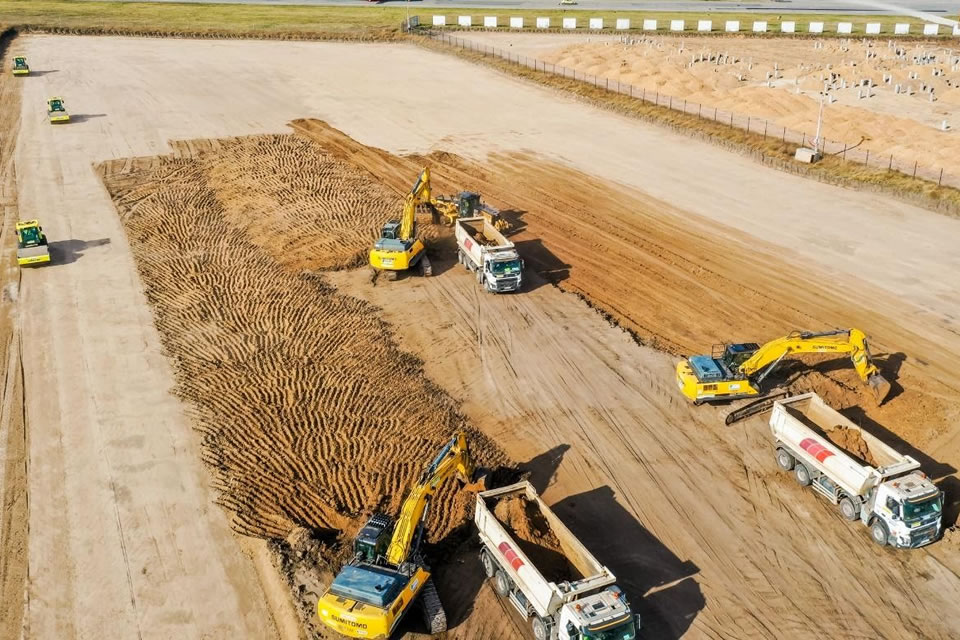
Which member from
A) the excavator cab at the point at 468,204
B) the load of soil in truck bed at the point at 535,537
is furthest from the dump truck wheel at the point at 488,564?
the excavator cab at the point at 468,204

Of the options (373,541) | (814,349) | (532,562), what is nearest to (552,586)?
(532,562)

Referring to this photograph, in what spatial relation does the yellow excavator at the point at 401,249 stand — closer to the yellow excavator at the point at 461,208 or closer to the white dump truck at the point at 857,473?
the yellow excavator at the point at 461,208

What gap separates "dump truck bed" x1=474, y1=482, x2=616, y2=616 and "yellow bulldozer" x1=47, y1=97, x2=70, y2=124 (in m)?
51.3

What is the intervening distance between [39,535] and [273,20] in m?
88.4

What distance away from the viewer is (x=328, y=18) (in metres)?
101

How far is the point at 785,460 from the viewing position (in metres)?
24.9

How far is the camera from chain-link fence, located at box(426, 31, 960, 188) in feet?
159

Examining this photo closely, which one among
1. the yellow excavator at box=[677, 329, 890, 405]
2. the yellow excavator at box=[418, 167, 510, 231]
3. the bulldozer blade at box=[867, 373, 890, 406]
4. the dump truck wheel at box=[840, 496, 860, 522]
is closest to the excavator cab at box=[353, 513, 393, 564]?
the yellow excavator at box=[677, 329, 890, 405]

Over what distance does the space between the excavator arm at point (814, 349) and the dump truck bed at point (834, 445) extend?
1624mm

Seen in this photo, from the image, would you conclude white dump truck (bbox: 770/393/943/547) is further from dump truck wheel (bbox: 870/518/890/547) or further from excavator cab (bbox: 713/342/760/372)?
excavator cab (bbox: 713/342/760/372)

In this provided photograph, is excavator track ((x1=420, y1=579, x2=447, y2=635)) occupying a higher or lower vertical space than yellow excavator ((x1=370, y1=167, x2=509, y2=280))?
lower

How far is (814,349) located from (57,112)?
5411cm

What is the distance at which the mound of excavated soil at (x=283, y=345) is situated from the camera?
24125mm

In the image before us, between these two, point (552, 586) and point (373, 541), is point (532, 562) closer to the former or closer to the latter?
point (552, 586)
